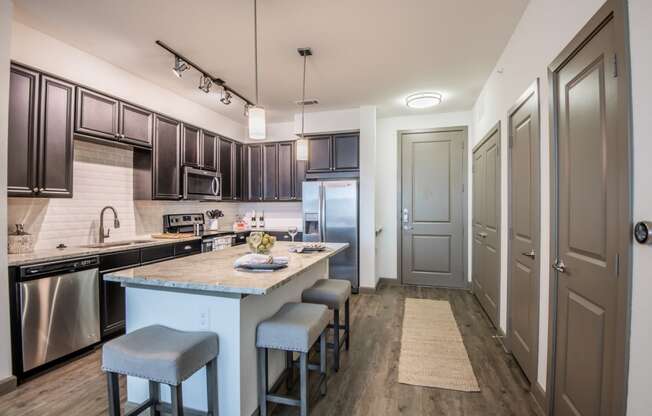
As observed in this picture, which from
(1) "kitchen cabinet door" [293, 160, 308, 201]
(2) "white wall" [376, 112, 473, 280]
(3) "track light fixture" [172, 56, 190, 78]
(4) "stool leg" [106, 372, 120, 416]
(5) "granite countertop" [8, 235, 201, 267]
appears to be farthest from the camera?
(2) "white wall" [376, 112, 473, 280]

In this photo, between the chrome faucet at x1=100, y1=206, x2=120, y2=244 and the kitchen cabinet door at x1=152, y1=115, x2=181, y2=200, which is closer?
the chrome faucet at x1=100, y1=206, x2=120, y2=244

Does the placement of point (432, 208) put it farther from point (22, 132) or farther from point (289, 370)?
point (22, 132)

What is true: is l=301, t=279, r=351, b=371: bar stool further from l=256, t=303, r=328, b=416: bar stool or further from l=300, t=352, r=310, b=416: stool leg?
l=300, t=352, r=310, b=416: stool leg

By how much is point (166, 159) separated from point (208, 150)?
31.5 inches

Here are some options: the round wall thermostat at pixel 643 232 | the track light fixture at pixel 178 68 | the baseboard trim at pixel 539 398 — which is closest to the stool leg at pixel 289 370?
the baseboard trim at pixel 539 398

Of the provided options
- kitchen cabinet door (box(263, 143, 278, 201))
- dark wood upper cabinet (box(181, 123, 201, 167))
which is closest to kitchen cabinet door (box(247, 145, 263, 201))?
kitchen cabinet door (box(263, 143, 278, 201))

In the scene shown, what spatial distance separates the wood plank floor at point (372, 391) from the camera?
1.96 metres

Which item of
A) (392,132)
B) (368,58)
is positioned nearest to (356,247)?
(392,132)

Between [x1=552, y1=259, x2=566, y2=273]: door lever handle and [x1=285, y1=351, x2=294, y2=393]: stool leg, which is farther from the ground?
[x1=552, y1=259, x2=566, y2=273]: door lever handle

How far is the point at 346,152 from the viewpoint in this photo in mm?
4758

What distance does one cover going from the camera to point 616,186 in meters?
1.21

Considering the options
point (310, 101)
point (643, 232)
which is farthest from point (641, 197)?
point (310, 101)

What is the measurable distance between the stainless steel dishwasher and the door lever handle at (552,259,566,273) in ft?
11.3

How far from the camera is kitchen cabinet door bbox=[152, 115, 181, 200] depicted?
3598mm
